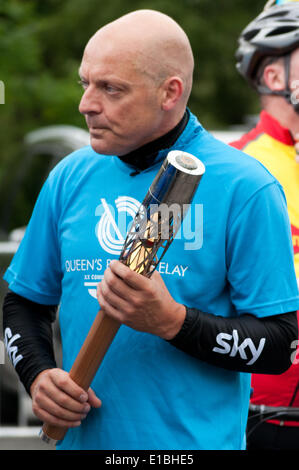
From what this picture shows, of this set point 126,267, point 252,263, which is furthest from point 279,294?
point 126,267

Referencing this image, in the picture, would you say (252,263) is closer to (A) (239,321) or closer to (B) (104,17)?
(A) (239,321)

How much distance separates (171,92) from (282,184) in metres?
0.91

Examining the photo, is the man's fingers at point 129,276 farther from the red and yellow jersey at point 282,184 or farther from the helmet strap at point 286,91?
the helmet strap at point 286,91

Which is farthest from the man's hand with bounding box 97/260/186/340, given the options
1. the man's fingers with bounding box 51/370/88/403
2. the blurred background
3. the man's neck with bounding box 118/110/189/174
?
the blurred background

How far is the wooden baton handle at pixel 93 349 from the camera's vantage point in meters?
2.54

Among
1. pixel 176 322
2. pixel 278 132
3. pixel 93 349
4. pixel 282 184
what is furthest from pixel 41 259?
pixel 278 132

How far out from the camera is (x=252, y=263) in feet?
8.68

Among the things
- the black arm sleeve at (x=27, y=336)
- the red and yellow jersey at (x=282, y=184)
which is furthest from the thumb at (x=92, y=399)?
the red and yellow jersey at (x=282, y=184)

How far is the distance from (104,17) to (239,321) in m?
10.8

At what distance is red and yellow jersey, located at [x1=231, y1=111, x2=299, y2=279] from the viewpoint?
3.46 m

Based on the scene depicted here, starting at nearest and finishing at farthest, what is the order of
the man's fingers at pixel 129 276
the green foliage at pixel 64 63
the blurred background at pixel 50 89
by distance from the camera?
the man's fingers at pixel 129 276 < the blurred background at pixel 50 89 < the green foliage at pixel 64 63

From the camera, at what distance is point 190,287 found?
266cm

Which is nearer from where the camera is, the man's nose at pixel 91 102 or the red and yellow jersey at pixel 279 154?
the man's nose at pixel 91 102

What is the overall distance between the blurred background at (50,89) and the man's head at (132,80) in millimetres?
2752
